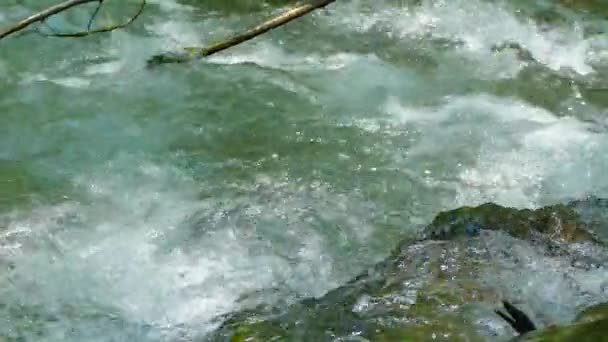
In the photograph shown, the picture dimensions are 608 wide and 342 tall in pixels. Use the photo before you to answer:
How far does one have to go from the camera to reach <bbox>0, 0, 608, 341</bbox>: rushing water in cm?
434

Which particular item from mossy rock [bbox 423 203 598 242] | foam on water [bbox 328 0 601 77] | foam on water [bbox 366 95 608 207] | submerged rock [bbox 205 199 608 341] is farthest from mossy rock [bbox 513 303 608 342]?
foam on water [bbox 328 0 601 77]

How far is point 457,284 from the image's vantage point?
3.60 m

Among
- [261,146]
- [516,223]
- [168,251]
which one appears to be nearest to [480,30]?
[261,146]

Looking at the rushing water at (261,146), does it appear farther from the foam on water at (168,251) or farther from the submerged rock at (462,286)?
the submerged rock at (462,286)

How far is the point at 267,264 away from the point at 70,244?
1.07m

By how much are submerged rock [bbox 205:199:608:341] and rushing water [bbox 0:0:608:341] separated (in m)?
0.54

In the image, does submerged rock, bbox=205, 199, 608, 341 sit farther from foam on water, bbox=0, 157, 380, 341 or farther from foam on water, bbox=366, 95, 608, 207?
foam on water, bbox=366, 95, 608, 207

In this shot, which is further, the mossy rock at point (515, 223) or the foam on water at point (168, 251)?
the foam on water at point (168, 251)

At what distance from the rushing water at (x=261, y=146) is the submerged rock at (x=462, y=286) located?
54cm

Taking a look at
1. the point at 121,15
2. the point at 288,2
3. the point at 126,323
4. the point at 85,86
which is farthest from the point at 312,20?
the point at 126,323

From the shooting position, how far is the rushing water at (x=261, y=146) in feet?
14.2

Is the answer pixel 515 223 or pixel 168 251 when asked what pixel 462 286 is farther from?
pixel 168 251

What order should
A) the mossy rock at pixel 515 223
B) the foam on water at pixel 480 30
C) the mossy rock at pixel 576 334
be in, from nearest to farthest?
the mossy rock at pixel 576 334 < the mossy rock at pixel 515 223 < the foam on water at pixel 480 30

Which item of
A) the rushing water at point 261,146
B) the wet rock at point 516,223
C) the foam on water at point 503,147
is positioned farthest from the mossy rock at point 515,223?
the foam on water at point 503,147
